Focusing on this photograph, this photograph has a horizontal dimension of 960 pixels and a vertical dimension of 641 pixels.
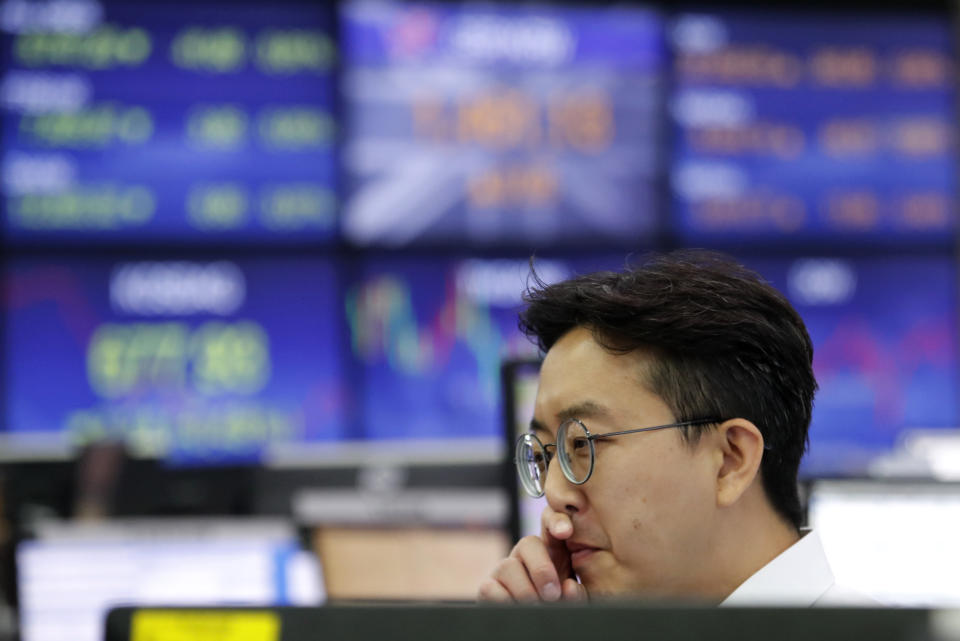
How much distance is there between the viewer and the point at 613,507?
1113mm

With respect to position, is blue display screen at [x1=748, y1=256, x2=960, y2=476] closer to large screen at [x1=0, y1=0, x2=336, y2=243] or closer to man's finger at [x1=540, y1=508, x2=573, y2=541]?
large screen at [x1=0, y1=0, x2=336, y2=243]

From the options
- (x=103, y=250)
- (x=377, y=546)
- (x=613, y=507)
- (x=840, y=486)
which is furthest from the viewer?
(x=103, y=250)

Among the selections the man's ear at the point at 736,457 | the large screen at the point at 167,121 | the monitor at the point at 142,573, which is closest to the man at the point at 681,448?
Result: the man's ear at the point at 736,457

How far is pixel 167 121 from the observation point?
12.9ft

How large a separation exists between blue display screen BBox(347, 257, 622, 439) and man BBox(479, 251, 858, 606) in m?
2.86

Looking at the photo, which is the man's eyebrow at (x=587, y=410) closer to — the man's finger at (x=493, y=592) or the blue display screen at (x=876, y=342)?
the man's finger at (x=493, y=592)

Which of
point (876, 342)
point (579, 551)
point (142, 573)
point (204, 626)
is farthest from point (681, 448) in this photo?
point (876, 342)

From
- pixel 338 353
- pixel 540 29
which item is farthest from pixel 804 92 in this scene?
pixel 338 353

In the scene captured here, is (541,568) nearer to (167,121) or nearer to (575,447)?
(575,447)

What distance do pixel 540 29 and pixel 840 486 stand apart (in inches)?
111

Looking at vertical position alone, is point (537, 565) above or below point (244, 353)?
below

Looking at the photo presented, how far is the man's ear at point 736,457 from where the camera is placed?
110cm

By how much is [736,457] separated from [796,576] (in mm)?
132

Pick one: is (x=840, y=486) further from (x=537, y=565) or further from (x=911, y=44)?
(x=911, y=44)
